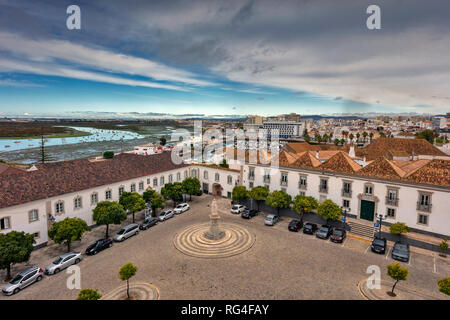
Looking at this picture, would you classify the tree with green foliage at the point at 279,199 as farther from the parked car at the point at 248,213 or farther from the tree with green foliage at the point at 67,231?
the tree with green foliage at the point at 67,231

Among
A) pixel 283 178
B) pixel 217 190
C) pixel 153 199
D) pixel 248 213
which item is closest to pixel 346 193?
pixel 283 178

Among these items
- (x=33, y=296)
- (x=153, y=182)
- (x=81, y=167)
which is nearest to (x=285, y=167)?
(x=153, y=182)

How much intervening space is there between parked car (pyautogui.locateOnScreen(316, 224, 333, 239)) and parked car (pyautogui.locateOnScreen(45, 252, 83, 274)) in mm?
29172

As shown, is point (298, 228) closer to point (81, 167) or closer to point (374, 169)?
point (374, 169)

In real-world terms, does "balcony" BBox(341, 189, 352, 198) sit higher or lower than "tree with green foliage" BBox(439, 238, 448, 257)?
higher

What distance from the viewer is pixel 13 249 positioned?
77.3ft

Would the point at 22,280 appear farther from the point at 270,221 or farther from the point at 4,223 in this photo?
the point at 270,221

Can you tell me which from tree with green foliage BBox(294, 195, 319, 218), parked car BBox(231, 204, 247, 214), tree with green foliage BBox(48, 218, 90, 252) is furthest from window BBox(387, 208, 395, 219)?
tree with green foliage BBox(48, 218, 90, 252)

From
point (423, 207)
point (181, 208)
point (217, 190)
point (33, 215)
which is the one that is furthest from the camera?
point (217, 190)

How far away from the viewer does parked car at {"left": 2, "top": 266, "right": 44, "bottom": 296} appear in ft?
74.4

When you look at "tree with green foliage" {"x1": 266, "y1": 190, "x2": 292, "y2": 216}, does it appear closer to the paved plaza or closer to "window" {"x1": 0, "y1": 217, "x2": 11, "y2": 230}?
the paved plaza

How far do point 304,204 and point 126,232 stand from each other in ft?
81.6

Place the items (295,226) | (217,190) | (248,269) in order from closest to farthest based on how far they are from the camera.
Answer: (248,269), (295,226), (217,190)

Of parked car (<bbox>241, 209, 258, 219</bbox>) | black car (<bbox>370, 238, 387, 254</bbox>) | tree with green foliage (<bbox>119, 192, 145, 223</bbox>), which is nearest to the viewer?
black car (<bbox>370, 238, 387, 254</bbox>)
